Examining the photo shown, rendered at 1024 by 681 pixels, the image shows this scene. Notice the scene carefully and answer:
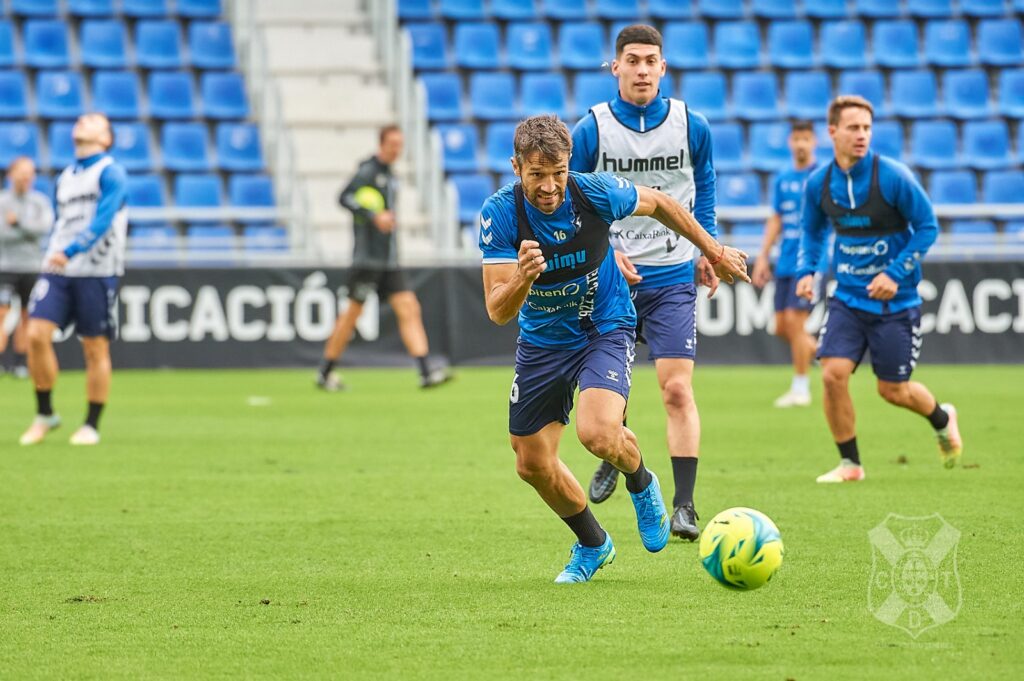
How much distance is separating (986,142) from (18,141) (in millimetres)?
12982

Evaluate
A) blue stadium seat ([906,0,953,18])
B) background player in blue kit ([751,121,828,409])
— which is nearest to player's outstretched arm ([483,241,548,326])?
background player in blue kit ([751,121,828,409])

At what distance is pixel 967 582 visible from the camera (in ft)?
18.6

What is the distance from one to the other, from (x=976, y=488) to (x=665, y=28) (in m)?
15.2

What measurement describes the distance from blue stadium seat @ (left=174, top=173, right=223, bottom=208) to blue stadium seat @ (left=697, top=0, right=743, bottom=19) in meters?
7.44

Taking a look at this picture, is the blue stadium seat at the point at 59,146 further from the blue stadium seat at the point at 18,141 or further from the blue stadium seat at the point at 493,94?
the blue stadium seat at the point at 493,94

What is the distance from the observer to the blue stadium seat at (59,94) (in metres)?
20.8

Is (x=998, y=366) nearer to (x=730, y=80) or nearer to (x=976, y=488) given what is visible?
(x=730, y=80)

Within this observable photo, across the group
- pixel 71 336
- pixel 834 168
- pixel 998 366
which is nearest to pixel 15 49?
pixel 71 336

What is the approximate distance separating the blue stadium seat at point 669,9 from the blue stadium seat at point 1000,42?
4.24m

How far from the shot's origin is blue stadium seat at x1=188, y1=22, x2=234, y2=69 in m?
22.0

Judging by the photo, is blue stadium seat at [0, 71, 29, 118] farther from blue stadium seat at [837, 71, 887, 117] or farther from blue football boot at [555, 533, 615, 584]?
blue football boot at [555, 533, 615, 584]

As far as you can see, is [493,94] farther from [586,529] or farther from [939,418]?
[586,529]

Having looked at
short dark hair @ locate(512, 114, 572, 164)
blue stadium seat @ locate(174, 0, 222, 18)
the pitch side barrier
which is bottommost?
the pitch side barrier
